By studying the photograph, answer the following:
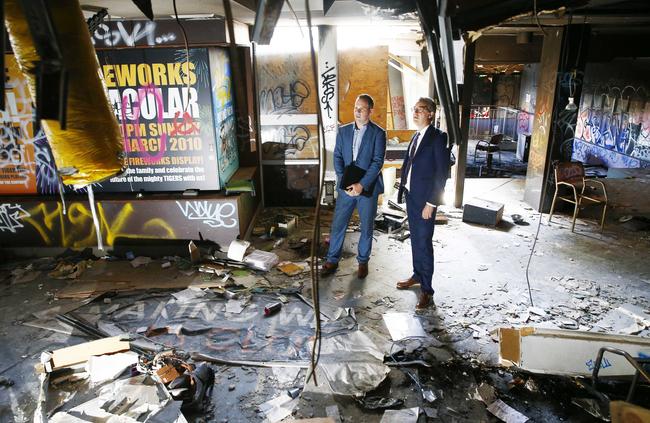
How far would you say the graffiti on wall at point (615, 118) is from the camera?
41.0ft

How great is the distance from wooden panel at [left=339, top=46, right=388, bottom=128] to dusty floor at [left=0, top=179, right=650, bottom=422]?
10.6 ft

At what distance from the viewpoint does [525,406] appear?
376cm

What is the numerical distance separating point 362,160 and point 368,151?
0.46ft

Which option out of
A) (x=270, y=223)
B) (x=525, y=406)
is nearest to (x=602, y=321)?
(x=525, y=406)

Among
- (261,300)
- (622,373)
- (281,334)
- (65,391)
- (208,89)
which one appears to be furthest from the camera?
(208,89)

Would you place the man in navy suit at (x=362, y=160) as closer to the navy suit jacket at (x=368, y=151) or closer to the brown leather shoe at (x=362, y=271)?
the navy suit jacket at (x=368, y=151)

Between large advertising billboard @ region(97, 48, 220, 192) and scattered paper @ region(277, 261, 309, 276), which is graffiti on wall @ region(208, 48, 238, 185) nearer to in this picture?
large advertising billboard @ region(97, 48, 220, 192)

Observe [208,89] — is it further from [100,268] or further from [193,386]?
[193,386]

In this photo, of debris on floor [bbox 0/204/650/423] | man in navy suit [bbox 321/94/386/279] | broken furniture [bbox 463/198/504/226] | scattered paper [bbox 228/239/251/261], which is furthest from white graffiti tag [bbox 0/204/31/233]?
broken furniture [bbox 463/198/504/226]

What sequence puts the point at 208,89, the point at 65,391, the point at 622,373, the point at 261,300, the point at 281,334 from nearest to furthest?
the point at 622,373, the point at 65,391, the point at 281,334, the point at 261,300, the point at 208,89

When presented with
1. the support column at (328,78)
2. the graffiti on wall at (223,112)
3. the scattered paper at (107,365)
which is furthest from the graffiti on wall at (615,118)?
the scattered paper at (107,365)

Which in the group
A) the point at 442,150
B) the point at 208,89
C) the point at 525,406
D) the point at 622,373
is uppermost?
the point at 208,89

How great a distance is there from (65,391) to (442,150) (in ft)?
14.9

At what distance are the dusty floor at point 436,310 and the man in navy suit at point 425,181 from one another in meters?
0.56
